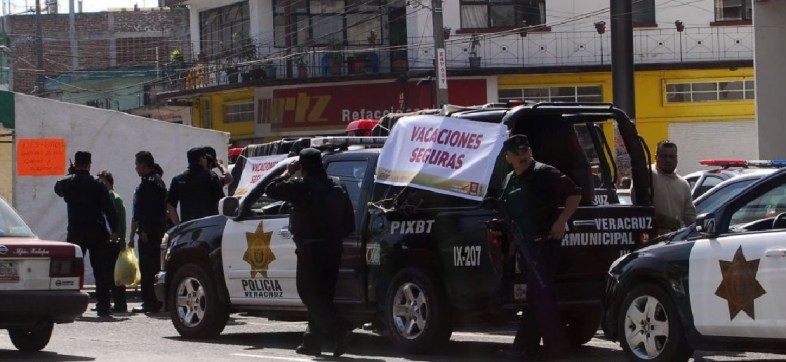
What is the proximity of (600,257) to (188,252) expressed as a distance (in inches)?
169

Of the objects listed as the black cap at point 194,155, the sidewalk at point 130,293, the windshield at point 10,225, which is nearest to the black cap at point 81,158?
the black cap at point 194,155

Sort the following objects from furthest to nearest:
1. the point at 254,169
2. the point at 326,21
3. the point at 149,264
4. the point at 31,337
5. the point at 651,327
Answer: the point at 326,21, the point at 149,264, the point at 254,169, the point at 31,337, the point at 651,327

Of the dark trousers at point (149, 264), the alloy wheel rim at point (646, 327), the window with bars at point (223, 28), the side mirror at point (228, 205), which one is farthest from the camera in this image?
the window with bars at point (223, 28)

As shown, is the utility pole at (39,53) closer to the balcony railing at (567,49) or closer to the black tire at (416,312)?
the balcony railing at (567,49)

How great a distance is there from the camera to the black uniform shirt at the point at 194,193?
50.6 ft

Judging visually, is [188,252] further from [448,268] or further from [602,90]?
[602,90]

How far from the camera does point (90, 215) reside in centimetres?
1636

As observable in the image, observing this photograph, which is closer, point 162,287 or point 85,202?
point 162,287

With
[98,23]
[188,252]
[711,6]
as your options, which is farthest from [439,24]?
[98,23]

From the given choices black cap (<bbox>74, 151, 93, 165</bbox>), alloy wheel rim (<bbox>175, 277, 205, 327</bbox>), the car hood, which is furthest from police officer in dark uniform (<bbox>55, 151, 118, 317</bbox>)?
the car hood

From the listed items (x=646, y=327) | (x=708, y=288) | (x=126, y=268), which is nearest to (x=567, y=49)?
(x=126, y=268)

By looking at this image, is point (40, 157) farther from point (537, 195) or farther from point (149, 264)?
point (537, 195)

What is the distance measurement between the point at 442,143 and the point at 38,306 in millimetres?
3574

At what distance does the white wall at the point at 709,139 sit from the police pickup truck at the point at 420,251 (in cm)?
2572
